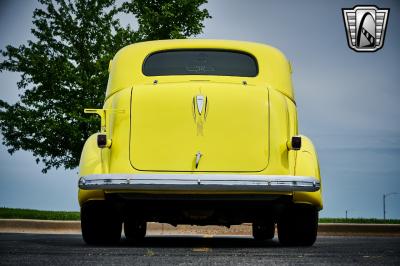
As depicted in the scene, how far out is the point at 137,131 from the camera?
21.4 feet

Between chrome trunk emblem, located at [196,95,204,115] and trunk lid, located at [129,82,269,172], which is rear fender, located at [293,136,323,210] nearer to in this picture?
trunk lid, located at [129,82,269,172]

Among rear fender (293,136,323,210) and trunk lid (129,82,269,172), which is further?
rear fender (293,136,323,210)

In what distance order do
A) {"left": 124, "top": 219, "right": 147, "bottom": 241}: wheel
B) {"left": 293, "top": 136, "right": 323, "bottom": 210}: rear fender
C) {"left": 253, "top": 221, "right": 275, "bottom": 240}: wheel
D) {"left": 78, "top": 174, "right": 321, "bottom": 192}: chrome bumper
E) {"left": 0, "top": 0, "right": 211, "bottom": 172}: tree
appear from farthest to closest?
{"left": 0, "top": 0, "right": 211, "bottom": 172}: tree, {"left": 253, "top": 221, "right": 275, "bottom": 240}: wheel, {"left": 124, "top": 219, "right": 147, "bottom": 241}: wheel, {"left": 293, "top": 136, "right": 323, "bottom": 210}: rear fender, {"left": 78, "top": 174, "right": 321, "bottom": 192}: chrome bumper

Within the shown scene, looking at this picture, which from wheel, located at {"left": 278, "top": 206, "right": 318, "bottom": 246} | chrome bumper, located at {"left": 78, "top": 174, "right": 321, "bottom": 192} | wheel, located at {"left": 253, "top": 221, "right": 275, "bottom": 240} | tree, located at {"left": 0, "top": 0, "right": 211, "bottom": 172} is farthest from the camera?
tree, located at {"left": 0, "top": 0, "right": 211, "bottom": 172}

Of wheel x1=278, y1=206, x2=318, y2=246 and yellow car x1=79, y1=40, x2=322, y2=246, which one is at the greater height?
yellow car x1=79, y1=40, x2=322, y2=246

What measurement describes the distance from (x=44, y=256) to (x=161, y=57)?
2872 millimetres

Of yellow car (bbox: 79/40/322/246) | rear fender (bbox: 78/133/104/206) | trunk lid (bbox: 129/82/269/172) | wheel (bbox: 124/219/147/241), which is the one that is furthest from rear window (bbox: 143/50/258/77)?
wheel (bbox: 124/219/147/241)

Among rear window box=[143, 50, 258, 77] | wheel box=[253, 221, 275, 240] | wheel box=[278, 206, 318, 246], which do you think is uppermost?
rear window box=[143, 50, 258, 77]

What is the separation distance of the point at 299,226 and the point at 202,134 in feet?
4.86

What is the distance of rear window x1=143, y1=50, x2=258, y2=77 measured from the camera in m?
7.29

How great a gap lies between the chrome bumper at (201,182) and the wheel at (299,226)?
0.76 m

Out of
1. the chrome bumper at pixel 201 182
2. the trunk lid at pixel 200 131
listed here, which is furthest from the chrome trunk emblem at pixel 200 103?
the chrome bumper at pixel 201 182

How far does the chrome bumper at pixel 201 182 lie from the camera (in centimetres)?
609

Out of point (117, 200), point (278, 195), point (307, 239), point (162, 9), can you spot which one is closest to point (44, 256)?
point (117, 200)
